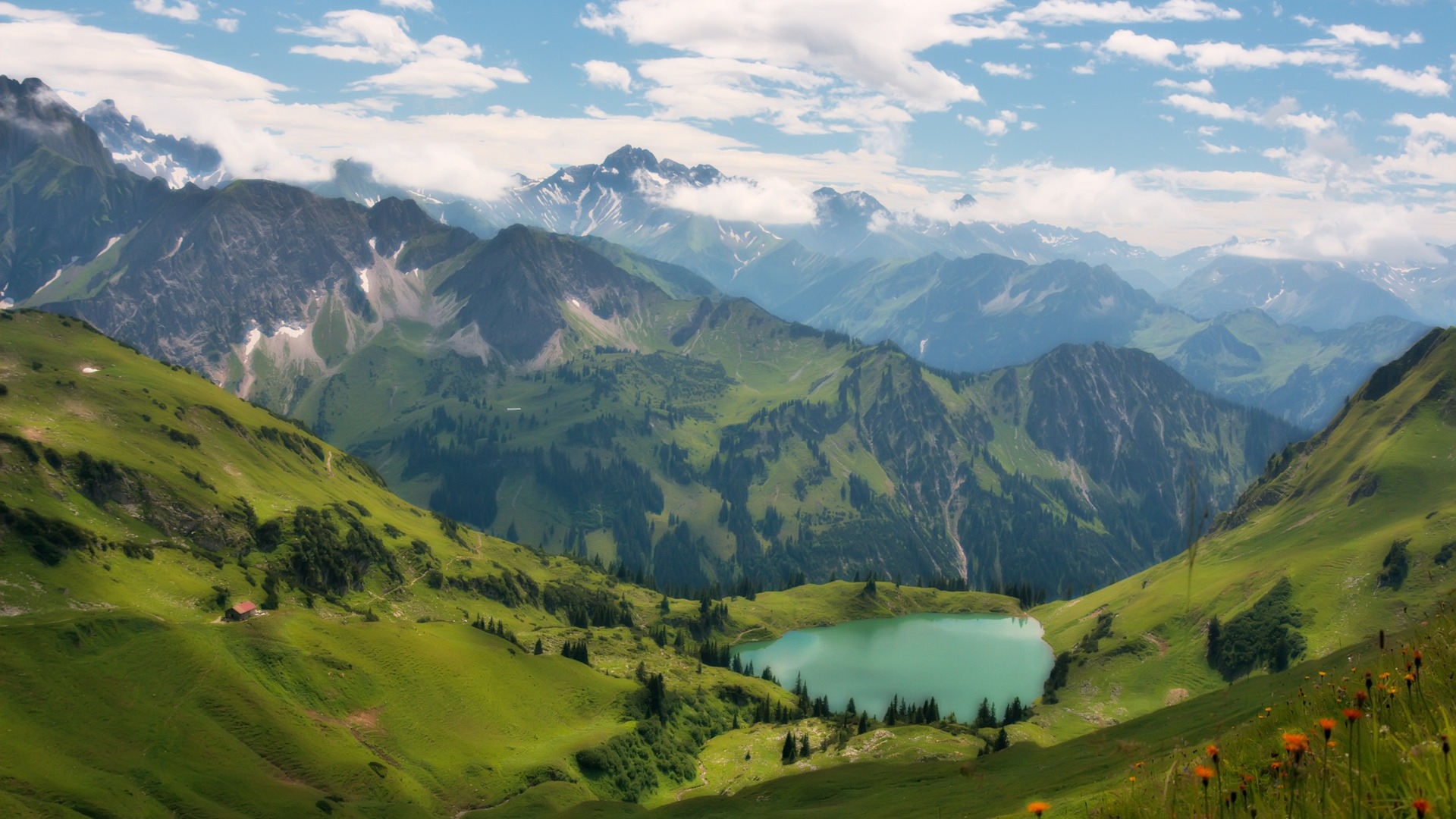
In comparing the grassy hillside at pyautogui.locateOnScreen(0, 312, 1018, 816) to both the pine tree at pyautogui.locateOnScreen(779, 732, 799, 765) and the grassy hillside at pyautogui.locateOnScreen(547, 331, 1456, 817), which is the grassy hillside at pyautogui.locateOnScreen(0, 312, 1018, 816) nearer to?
the pine tree at pyautogui.locateOnScreen(779, 732, 799, 765)

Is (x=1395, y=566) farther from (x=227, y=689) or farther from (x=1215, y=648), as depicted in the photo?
(x=227, y=689)

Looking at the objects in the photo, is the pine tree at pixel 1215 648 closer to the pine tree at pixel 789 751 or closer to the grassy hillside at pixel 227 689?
the grassy hillside at pixel 227 689

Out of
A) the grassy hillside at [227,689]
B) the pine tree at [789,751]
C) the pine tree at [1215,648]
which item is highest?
the grassy hillside at [227,689]

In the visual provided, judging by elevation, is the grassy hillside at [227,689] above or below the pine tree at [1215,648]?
above

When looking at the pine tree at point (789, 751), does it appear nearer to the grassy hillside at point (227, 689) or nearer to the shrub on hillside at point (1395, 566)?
the grassy hillside at point (227, 689)

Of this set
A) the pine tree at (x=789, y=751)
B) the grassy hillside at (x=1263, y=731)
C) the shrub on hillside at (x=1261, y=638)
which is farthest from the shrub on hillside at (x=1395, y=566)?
the pine tree at (x=789, y=751)

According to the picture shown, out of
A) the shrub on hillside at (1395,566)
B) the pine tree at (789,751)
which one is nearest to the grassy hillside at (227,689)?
the pine tree at (789,751)

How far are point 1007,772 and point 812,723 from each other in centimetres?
9593

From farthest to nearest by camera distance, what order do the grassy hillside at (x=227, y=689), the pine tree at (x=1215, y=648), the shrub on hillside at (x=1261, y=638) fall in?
the pine tree at (x=1215, y=648) < the shrub on hillside at (x=1261, y=638) < the grassy hillside at (x=227, y=689)

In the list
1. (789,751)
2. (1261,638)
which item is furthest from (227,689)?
(1261,638)

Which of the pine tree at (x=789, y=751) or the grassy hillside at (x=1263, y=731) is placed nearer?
the grassy hillside at (x=1263, y=731)

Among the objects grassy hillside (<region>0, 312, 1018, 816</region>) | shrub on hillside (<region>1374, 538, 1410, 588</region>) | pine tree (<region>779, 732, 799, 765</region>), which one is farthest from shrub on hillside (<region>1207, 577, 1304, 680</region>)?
pine tree (<region>779, 732, 799, 765</region>)

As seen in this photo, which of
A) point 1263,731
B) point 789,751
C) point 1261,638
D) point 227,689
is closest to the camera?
point 1263,731

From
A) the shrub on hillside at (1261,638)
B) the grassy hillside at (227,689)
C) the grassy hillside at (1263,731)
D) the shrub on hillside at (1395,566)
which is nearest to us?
the grassy hillside at (1263,731)
